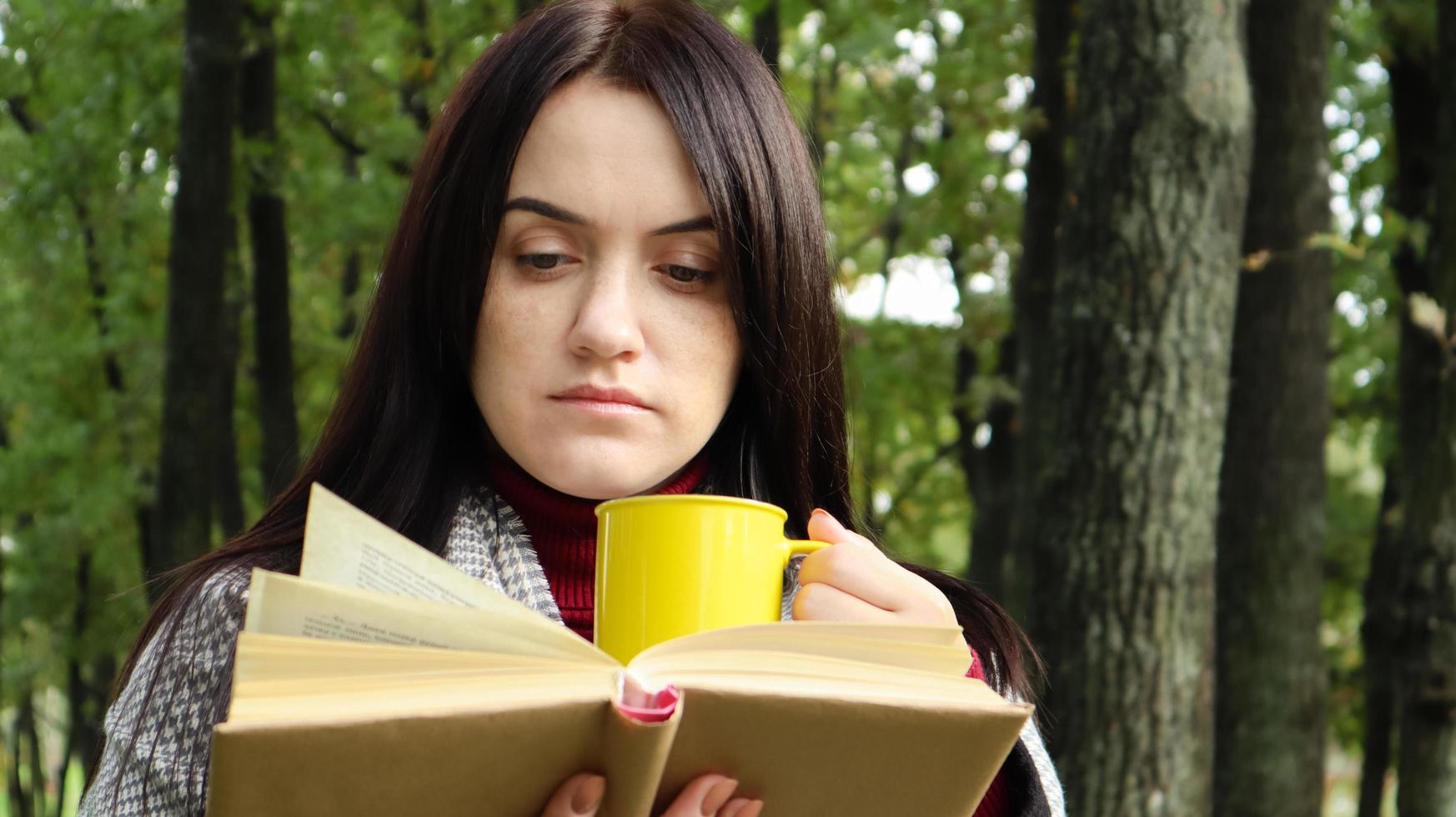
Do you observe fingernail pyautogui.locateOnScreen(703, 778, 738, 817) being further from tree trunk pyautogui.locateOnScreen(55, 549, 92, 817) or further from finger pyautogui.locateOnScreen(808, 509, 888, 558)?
tree trunk pyautogui.locateOnScreen(55, 549, 92, 817)

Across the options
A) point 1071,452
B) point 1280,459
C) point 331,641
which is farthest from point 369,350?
point 1280,459

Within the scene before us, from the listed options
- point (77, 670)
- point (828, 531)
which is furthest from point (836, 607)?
point (77, 670)

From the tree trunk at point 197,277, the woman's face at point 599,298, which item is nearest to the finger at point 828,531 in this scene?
the woman's face at point 599,298

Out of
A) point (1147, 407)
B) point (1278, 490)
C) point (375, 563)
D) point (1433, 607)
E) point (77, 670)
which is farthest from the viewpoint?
point (77, 670)

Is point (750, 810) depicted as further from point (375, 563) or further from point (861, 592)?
point (375, 563)

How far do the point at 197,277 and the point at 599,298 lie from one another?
707cm

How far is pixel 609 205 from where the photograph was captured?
76.9 inches

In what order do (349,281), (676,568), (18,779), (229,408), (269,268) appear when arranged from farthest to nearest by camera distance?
(18,779) → (349,281) → (269,268) → (229,408) → (676,568)

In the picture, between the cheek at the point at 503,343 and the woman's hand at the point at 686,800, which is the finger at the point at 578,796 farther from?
the cheek at the point at 503,343

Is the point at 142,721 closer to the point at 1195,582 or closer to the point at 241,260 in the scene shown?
the point at 1195,582

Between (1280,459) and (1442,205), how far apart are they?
1.72m

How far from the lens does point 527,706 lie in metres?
1.36

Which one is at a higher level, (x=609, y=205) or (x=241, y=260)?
(x=241, y=260)

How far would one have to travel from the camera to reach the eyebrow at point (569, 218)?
196 centimetres
